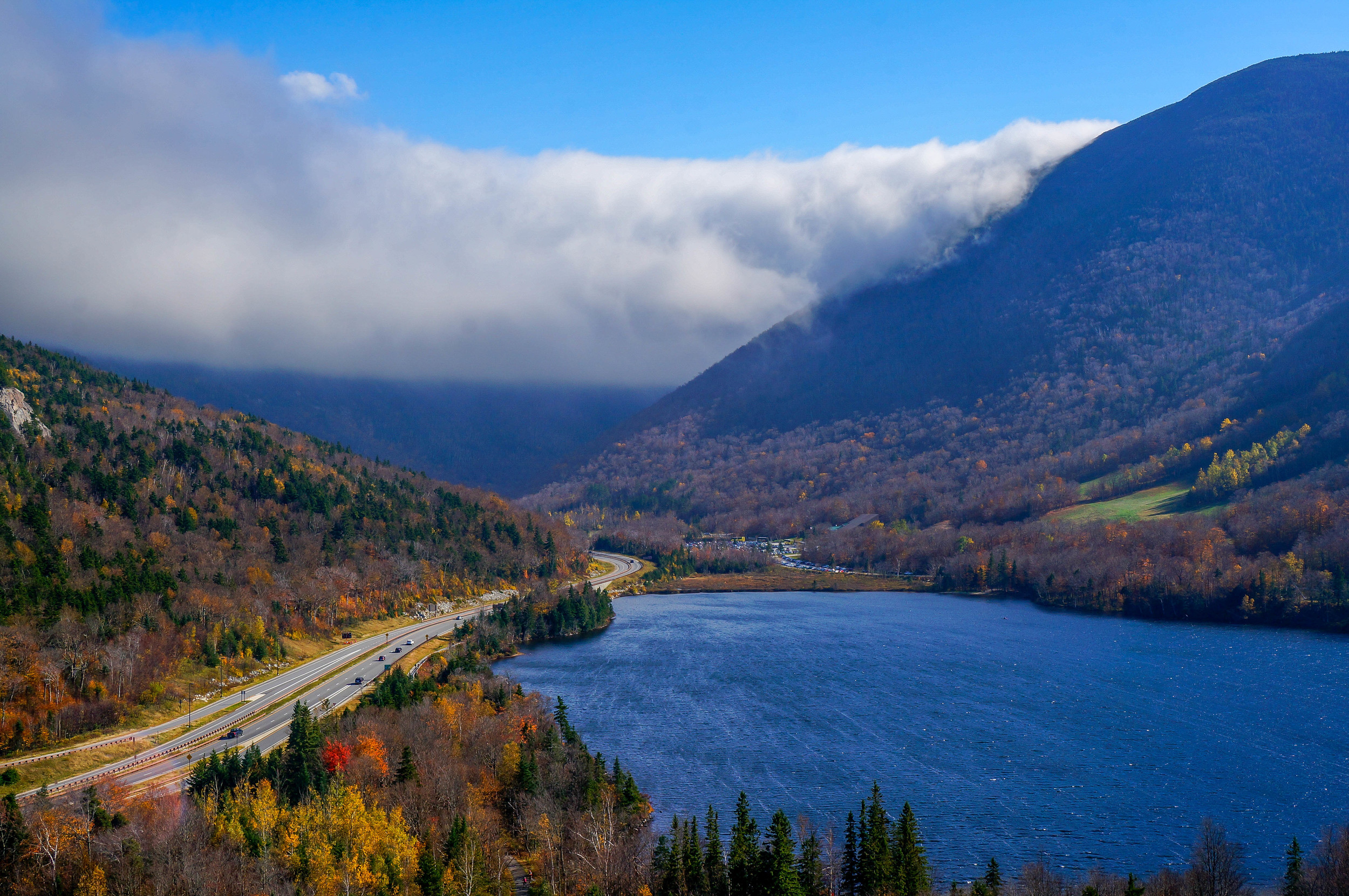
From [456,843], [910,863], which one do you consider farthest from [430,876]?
[910,863]

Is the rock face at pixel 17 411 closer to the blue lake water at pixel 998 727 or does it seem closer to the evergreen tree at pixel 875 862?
the blue lake water at pixel 998 727

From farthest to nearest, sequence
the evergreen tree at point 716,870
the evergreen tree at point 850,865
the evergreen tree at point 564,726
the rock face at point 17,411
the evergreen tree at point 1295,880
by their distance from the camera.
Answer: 1. the rock face at point 17,411
2. the evergreen tree at point 564,726
3. the evergreen tree at point 850,865
4. the evergreen tree at point 716,870
5. the evergreen tree at point 1295,880

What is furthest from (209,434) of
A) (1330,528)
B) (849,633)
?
(1330,528)

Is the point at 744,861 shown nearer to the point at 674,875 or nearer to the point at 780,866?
the point at 780,866

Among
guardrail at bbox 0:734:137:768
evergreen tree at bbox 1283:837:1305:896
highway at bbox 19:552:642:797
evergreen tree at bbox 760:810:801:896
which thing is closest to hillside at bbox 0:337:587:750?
guardrail at bbox 0:734:137:768

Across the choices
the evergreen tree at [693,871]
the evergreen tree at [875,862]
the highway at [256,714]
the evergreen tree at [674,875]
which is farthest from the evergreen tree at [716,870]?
the highway at [256,714]
